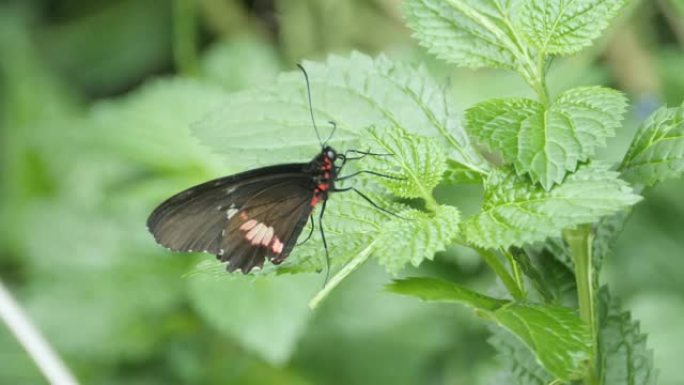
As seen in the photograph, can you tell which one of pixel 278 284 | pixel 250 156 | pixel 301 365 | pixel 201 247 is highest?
pixel 250 156

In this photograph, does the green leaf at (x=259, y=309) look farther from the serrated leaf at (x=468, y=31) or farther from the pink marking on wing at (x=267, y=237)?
the serrated leaf at (x=468, y=31)

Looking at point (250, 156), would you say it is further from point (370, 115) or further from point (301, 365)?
A: point (301, 365)

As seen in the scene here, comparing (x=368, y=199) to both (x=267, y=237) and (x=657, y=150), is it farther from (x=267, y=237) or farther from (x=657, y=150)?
(x=657, y=150)

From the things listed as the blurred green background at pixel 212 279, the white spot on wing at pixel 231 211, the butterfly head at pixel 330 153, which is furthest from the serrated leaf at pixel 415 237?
the blurred green background at pixel 212 279

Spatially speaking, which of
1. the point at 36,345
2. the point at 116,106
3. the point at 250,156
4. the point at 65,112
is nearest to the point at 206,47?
the point at 65,112

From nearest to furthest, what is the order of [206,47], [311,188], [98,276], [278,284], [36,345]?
[311,188]
[36,345]
[278,284]
[98,276]
[206,47]

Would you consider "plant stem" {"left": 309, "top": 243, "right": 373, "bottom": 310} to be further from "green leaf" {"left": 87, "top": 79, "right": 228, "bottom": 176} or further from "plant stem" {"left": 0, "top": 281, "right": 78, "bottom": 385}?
"green leaf" {"left": 87, "top": 79, "right": 228, "bottom": 176}

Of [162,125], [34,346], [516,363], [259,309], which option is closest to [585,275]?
[516,363]
